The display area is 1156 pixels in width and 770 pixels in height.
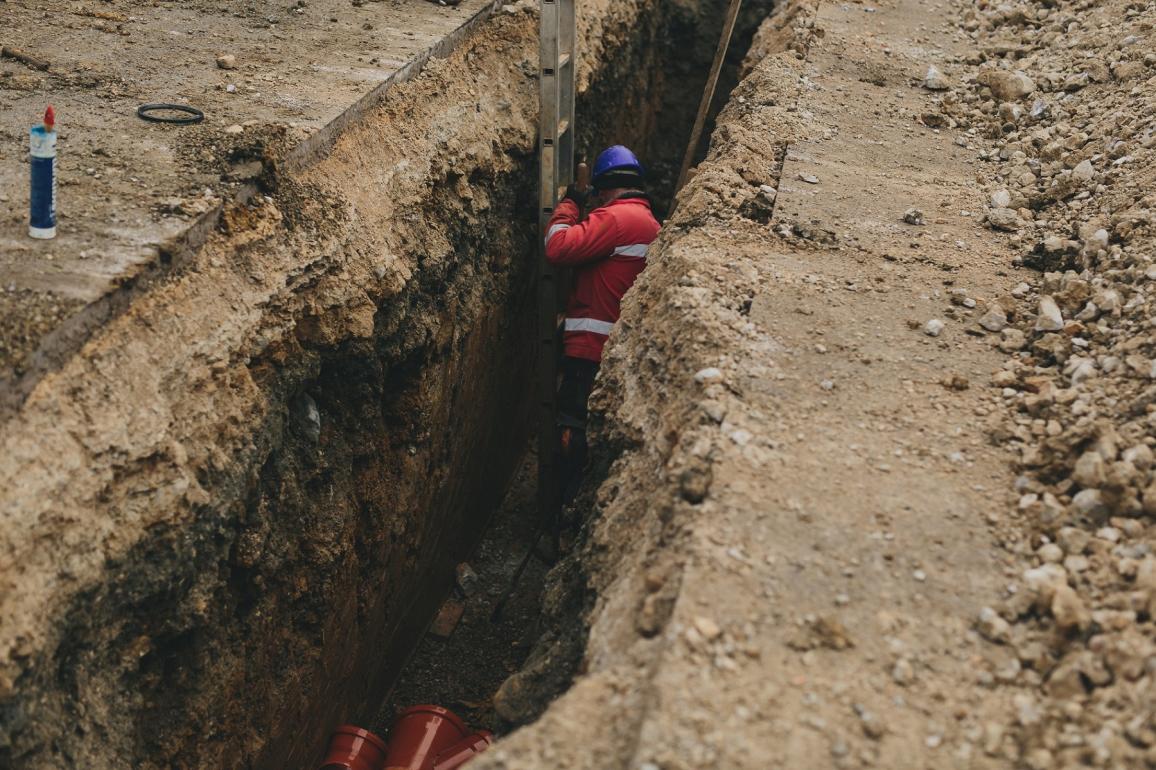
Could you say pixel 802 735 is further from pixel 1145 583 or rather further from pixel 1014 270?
pixel 1014 270

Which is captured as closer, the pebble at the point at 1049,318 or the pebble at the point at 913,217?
the pebble at the point at 1049,318

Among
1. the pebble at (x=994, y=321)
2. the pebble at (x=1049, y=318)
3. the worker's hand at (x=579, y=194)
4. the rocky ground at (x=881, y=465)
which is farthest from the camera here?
the worker's hand at (x=579, y=194)

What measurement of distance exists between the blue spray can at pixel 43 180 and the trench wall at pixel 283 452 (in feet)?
1.53

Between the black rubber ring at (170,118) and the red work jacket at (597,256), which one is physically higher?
the black rubber ring at (170,118)

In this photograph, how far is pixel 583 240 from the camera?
20.9 ft

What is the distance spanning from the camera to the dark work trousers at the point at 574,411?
6.78 meters

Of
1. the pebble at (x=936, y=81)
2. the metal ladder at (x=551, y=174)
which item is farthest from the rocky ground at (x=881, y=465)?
the metal ladder at (x=551, y=174)

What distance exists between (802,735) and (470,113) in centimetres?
473

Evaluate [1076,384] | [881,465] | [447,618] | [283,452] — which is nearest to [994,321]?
[1076,384]

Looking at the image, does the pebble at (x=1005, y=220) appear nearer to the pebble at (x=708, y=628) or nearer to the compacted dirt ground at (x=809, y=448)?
the compacted dirt ground at (x=809, y=448)

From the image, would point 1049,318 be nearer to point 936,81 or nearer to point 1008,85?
point 1008,85

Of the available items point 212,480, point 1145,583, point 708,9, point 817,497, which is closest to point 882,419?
point 817,497

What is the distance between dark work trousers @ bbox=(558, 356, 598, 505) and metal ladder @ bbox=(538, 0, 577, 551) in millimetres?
342

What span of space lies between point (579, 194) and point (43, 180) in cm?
347
